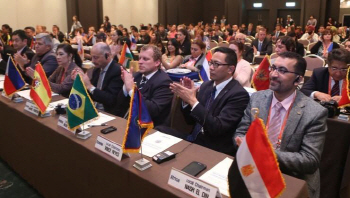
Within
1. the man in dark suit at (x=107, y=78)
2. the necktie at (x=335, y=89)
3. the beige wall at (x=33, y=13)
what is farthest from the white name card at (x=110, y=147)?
the beige wall at (x=33, y=13)

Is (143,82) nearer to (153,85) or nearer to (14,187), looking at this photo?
(153,85)

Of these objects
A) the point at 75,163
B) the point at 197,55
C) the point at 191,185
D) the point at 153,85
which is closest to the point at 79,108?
the point at 75,163

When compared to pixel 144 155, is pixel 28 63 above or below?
above

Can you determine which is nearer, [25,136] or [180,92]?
[180,92]

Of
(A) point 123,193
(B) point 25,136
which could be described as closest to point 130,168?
(A) point 123,193

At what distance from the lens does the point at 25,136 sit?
273 centimetres

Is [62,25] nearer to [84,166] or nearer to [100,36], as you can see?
[100,36]

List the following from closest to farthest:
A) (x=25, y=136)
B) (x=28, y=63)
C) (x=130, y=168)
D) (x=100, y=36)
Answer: (x=130, y=168) → (x=25, y=136) → (x=28, y=63) → (x=100, y=36)

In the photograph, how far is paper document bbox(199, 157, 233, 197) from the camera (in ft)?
5.07

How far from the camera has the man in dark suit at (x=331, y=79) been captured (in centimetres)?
290

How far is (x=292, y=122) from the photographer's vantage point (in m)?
1.97

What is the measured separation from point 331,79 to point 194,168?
6.76 ft

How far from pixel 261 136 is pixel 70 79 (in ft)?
8.74

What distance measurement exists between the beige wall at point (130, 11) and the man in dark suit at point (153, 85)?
14222mm
